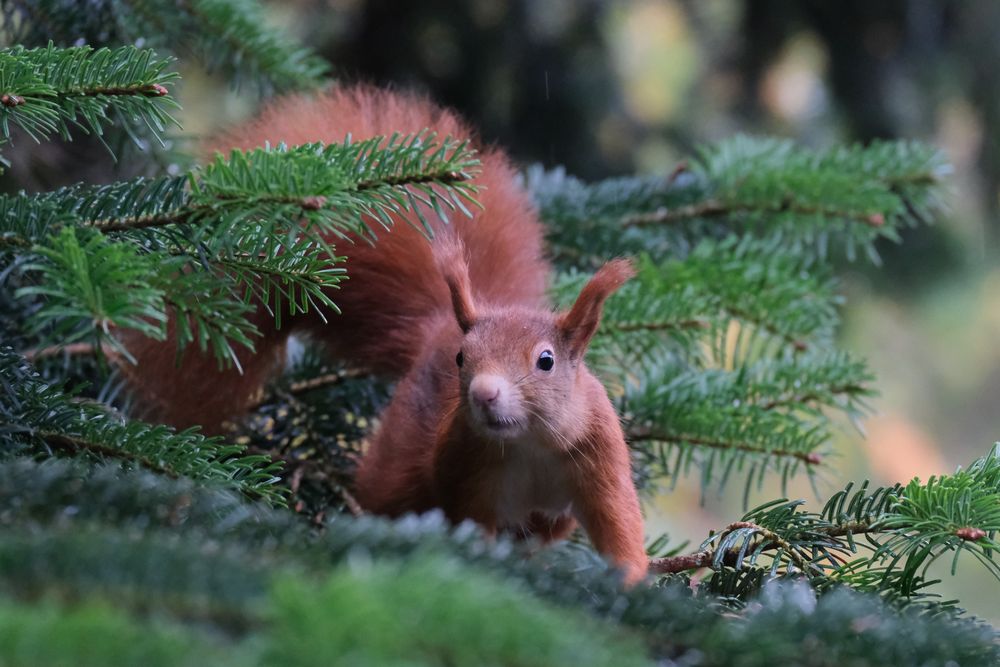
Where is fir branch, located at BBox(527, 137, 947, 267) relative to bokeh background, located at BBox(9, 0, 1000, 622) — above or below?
below

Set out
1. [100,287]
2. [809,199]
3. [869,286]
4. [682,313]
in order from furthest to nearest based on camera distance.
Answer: [869,286], [809,199], [682,313], [100,287]

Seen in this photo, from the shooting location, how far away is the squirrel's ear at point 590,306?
1010 mm

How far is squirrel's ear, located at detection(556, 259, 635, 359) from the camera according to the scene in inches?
39.8

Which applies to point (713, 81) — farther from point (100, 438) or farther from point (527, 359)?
point (100, 438)

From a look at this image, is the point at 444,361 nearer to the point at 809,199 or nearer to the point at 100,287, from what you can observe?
the point at 809,199

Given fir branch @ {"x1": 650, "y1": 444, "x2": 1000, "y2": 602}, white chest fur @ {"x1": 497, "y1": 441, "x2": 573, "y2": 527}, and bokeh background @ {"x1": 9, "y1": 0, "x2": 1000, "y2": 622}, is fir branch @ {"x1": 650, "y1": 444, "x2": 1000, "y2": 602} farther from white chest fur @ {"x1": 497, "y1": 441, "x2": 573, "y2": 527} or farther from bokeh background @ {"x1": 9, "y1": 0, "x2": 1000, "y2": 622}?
bokeh background @ {"x1": 9, "y1": 0, "x2": 1000, "y2": 622}

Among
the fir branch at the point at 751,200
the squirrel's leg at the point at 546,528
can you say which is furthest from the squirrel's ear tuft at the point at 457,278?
the fir branch at the point at 751,200

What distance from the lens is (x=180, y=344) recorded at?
Result: 614 mm

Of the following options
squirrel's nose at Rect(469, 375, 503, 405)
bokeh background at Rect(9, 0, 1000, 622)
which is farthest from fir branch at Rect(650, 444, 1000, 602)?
bokeh background at Rect(9, 0, 1000, 622)

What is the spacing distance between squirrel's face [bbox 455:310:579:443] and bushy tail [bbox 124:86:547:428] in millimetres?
135

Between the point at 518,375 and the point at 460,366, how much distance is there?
0.06 m

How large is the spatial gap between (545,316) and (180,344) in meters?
0.54

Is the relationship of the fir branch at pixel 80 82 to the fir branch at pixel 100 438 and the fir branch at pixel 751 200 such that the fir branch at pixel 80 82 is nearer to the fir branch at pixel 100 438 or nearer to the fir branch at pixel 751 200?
the fir branch at pixel 100 438

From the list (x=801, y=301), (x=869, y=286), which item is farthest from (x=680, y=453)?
(x=869, y=286)
